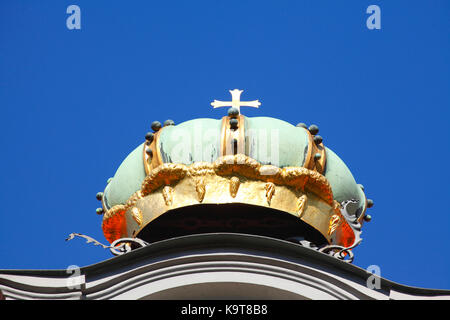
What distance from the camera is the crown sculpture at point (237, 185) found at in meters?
15.3

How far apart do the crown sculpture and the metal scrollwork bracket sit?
1.93ft

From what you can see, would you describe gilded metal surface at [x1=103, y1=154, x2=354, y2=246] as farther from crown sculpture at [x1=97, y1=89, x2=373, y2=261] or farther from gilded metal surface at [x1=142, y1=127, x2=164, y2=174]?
gilded metal surface at [x1=142, y1=127, x2=164, y2=174]

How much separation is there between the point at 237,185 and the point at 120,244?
1506mm

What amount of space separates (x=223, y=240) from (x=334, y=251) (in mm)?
1489

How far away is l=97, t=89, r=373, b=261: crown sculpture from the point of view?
50.3ft

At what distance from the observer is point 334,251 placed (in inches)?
594

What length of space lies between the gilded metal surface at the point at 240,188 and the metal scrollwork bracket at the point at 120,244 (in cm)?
59

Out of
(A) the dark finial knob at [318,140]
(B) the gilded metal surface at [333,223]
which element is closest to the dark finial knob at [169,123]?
(A) the dark finial knob at [318,140]
